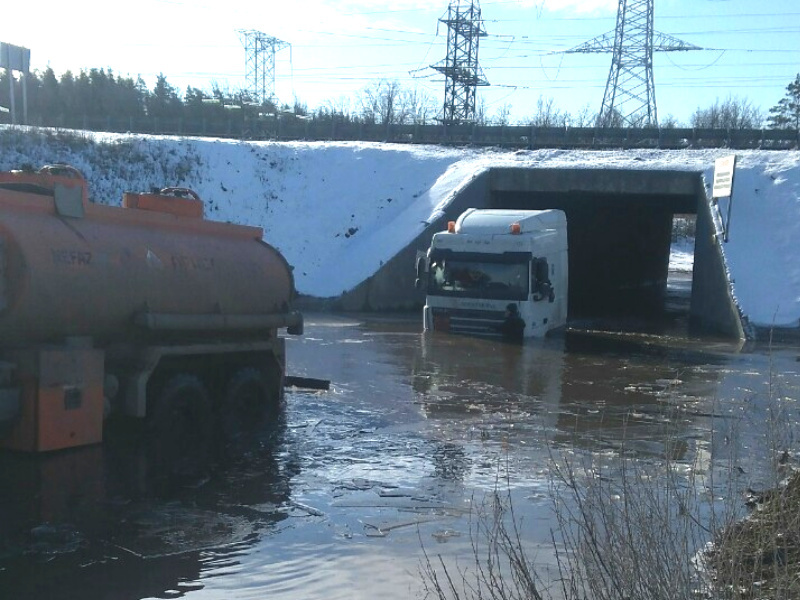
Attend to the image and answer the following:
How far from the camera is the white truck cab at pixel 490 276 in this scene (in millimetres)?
22078

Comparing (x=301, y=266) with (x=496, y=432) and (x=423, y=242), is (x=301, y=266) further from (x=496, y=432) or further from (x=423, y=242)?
(x=496, y=432)

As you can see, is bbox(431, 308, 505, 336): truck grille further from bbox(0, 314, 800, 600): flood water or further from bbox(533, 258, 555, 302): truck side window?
bbox(0, 314, 800, 600): flood water

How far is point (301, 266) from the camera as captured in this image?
3231 centimetres

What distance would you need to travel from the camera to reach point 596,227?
40.5 metres

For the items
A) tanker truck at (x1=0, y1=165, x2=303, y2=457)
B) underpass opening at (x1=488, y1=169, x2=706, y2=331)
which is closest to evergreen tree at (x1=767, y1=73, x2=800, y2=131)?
underpass opening at (x1=488, y1=169, x2=706, y2=331)

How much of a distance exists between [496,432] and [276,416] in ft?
9.50

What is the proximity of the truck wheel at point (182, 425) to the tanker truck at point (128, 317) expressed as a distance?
0.07 ft

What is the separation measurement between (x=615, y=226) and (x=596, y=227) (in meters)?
1.76

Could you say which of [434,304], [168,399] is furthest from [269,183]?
[168,399]

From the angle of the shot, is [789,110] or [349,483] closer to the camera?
[349,483]

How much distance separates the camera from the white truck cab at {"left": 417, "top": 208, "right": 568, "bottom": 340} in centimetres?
2208

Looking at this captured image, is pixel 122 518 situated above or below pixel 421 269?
below

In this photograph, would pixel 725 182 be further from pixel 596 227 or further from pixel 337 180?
pixel 337 180

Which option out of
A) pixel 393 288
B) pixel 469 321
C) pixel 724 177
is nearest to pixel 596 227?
pixel 724 177
